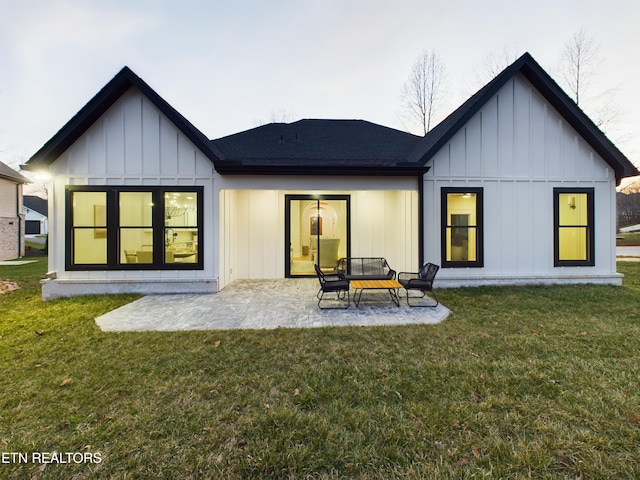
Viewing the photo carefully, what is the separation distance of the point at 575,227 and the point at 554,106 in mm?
3425

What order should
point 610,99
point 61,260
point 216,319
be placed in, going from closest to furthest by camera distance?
point 216,319, point 61,260, point 610,99

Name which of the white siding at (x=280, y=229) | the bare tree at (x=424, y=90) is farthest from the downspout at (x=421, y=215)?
the bare tree at (x=424, y=90)

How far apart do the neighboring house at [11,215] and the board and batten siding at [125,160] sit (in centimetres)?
1627

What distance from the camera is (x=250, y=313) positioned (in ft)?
18.3

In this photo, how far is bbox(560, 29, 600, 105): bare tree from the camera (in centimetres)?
1555

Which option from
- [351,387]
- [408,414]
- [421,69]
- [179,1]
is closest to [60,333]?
[351,387]

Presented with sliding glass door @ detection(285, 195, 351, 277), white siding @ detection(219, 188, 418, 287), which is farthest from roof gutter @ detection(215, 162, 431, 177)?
sliding glass door @ detection(285, 195, 351, 277)

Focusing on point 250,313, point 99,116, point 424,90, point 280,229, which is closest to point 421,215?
point 280,229

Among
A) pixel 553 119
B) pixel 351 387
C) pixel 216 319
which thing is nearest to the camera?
pixel 351 387

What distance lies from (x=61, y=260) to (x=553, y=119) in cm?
1362

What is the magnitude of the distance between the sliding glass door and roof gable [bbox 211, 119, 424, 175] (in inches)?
55.6

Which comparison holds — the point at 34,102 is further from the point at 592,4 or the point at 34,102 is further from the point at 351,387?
the point at 592,4

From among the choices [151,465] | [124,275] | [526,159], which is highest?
[526,159]

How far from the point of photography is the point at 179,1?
11.0m
